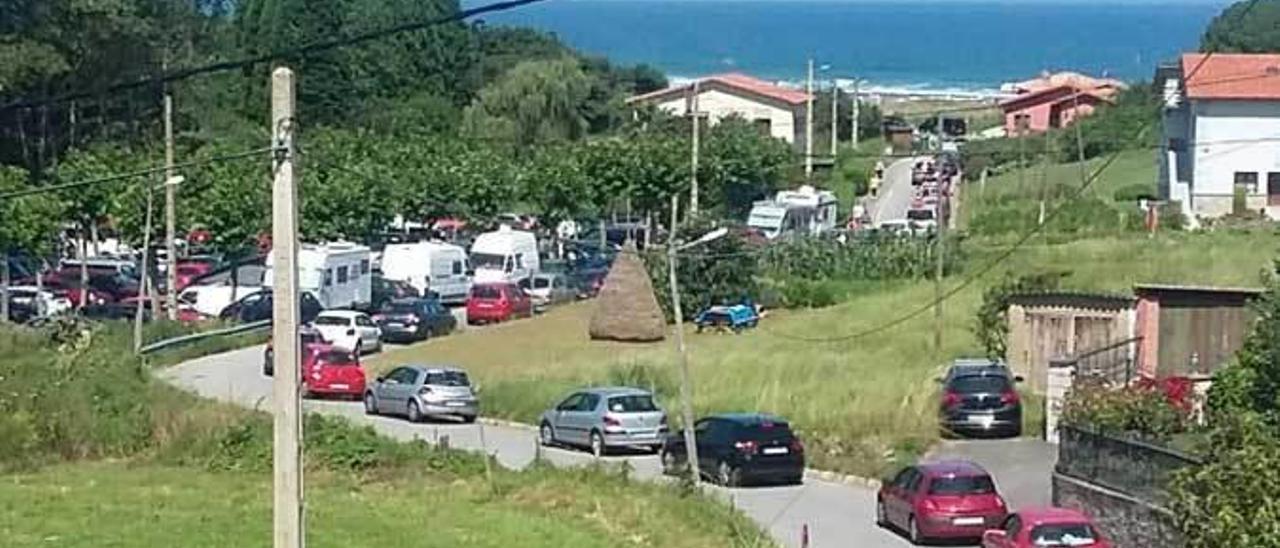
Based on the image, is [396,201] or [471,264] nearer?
[471,264]

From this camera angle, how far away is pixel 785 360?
1722 inches

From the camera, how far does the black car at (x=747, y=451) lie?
109ft

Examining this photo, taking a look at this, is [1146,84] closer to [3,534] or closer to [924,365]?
Result: [924,365]

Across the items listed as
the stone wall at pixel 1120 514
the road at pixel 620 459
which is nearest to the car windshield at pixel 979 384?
the road at pixel 620 459

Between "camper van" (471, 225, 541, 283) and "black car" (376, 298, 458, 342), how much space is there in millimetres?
7474

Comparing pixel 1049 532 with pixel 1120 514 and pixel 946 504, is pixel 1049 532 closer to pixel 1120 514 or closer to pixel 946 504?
pixel 1120 514

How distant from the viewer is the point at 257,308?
52.7 m

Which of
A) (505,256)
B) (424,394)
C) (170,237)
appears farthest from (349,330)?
(505,256)

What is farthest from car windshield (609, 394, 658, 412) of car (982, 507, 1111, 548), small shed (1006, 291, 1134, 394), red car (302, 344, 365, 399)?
car (982, 507, 1111, 548)

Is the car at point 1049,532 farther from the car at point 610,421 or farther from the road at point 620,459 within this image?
the car at point 610,421

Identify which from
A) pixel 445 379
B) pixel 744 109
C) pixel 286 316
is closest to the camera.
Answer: pixel 286 316

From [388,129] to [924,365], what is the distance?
163 ft

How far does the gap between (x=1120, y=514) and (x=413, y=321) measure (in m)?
26.1

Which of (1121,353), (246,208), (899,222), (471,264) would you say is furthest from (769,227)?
(1121,353)
